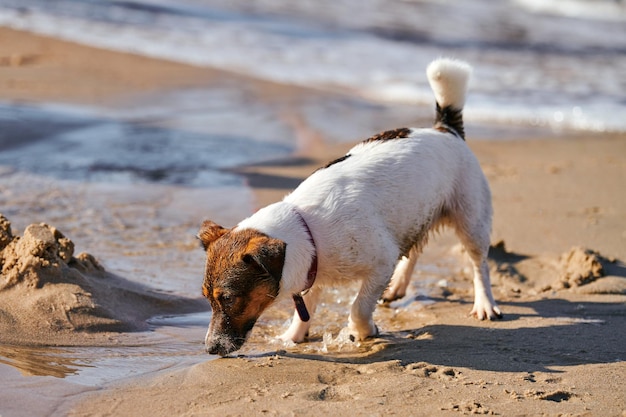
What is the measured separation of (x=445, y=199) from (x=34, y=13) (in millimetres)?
14113

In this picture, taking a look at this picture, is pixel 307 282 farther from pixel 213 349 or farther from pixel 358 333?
pixel 213 349

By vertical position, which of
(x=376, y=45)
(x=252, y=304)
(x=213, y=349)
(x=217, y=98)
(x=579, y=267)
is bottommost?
(x=213, y=349)

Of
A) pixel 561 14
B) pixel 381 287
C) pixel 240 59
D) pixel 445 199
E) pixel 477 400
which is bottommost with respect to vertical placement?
pixel 477 400

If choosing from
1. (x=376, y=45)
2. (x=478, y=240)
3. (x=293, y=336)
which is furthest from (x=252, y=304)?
(x=376, y=45)

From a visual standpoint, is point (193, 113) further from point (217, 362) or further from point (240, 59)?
point (217, 362)

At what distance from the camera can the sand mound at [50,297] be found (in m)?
4.86

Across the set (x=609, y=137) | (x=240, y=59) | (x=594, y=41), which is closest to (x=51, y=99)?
(x=240, y=59)

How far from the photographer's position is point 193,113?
39.0 ft

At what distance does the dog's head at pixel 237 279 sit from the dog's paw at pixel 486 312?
5.53 feet

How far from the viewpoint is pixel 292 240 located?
474 centimetres

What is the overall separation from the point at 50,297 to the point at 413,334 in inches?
85.8

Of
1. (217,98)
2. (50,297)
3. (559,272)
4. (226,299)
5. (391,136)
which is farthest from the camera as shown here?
(217,98)

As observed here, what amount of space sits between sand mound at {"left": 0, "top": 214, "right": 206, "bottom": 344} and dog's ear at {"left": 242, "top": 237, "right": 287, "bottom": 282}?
113 cm

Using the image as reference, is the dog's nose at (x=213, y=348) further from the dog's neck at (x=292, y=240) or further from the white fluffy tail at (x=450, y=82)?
the white fluffy tail at (x=450, y=82)
